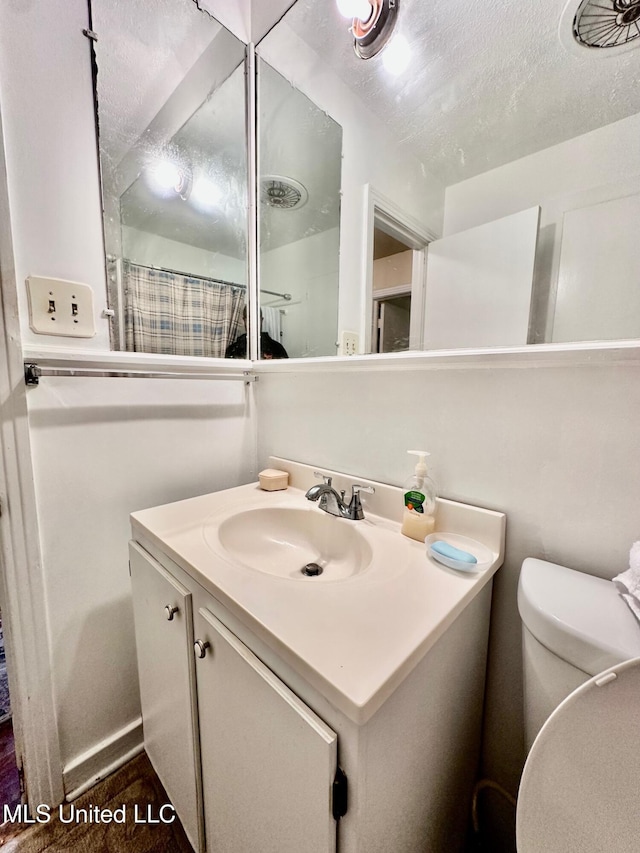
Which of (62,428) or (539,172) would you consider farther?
(62,428)

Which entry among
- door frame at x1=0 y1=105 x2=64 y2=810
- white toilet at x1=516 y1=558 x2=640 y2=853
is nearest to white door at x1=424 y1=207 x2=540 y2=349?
white toilet at x1=516 y1=558 x2=640 y2=853

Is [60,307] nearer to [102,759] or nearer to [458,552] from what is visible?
[458,552]

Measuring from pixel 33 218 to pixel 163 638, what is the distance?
101 cm

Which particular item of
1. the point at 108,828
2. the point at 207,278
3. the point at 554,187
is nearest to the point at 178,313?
the point at 207,278

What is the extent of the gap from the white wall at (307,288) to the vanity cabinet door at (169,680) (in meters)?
0.82

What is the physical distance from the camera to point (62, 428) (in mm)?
867

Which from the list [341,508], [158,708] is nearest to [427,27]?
[341,508]

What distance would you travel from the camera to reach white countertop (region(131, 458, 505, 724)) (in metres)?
0.42

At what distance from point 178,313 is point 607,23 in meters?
1.20

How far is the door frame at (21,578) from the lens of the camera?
76cm

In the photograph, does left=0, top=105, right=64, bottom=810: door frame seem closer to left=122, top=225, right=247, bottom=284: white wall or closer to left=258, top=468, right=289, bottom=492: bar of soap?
left=122, top=225, right=247, bottom=284: white wall

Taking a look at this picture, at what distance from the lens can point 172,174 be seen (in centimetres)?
110

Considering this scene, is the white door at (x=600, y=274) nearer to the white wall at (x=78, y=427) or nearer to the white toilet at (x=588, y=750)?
the white toilet at (x=588, y=750)

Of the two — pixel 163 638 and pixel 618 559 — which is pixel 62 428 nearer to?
pixel 163 638
